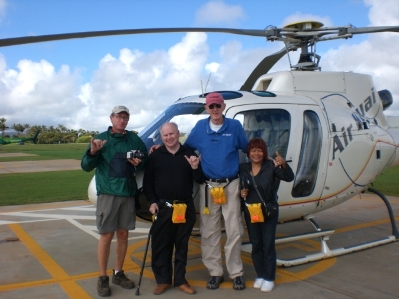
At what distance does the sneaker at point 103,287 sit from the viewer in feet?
14.1

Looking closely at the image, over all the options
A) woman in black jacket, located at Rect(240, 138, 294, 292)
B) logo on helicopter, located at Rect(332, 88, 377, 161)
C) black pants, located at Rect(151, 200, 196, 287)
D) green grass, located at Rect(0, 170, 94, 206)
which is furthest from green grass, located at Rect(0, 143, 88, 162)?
woman in black jacket, located at Rect(240, 138, 294, 292)

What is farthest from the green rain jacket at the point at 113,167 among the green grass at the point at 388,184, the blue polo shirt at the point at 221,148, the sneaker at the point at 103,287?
the green grass at the point at 388,184

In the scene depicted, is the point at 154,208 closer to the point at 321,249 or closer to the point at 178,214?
the point at 178,214

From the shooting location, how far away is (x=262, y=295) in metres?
4.26

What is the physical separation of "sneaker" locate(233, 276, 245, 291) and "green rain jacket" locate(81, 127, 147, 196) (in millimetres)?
1369

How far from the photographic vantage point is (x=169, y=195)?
4.24m

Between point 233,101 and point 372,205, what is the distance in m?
6.11

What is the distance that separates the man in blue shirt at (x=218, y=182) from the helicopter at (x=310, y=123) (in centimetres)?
31

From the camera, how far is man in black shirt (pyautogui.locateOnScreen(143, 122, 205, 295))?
167 inches

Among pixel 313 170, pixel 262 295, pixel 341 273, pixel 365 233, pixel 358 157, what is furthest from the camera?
pixel 365 233

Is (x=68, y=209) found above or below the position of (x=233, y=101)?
below

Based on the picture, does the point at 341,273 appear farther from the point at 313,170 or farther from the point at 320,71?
the point at 320,71

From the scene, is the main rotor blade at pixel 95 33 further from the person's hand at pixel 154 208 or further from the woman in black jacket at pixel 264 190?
the person's hand at pixel 154 208

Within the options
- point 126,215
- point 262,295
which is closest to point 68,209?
point 126,215
